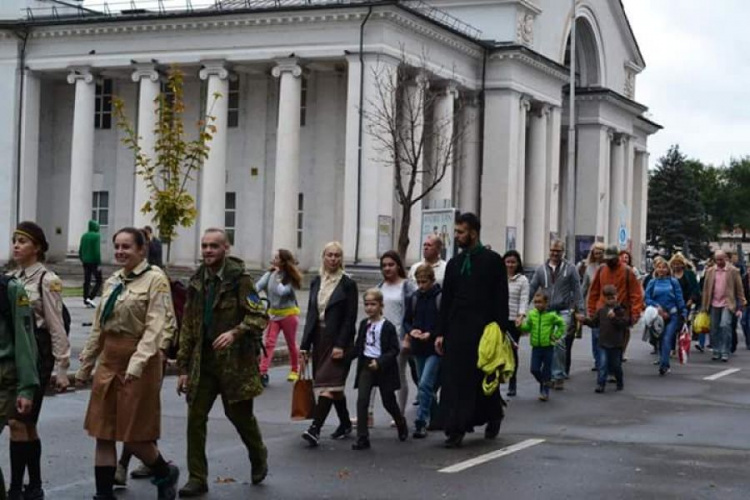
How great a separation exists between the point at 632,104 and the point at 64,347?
2080 inches

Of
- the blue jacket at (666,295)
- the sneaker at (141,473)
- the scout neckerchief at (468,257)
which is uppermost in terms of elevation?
the scout neckerchief at (468,257)

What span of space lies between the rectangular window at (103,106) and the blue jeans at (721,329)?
30060 mm

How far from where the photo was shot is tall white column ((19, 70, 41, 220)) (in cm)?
4569

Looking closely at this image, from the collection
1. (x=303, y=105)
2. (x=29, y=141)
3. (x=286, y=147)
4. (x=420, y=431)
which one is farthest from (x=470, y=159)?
(x=420, y=431)

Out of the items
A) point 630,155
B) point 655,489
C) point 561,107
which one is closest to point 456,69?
point 561,107

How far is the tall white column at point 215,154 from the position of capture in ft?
139

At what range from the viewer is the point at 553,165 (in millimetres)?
52000

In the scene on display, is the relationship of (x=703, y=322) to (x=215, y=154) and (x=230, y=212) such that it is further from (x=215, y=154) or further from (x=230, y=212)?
(x=230, y=212)

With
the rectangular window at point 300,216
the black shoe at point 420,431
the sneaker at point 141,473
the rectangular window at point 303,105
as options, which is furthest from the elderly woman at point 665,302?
the rectangular window at point 303,105

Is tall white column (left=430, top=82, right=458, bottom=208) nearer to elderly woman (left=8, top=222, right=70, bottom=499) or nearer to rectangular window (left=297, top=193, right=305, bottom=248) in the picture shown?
rectangular window (left=297, top=193, right=305, bottom=248)

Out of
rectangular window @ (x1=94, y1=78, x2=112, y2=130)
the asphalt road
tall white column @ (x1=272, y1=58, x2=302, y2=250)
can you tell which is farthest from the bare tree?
the asphalt road

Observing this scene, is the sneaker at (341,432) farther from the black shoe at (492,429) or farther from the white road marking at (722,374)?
the white road marking at (722,374)

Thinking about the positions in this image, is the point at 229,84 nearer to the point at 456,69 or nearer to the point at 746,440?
the point at 456,69

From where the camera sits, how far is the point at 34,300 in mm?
8336
